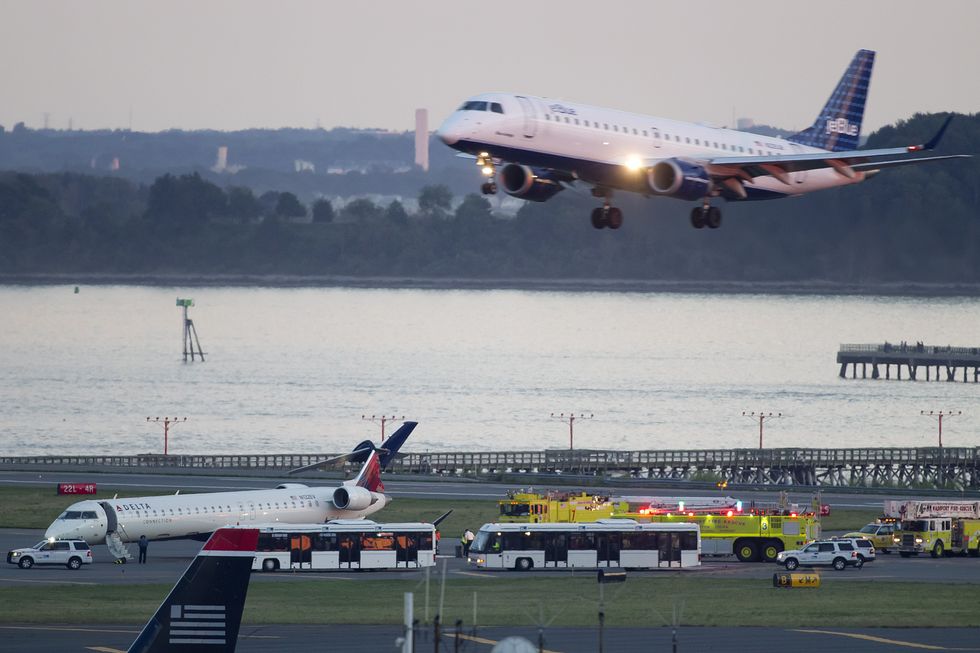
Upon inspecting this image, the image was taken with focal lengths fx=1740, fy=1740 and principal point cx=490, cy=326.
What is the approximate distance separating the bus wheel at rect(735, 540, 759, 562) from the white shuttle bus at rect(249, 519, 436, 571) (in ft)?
53.6

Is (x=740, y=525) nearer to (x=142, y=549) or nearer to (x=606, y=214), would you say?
(x=606, y=214)

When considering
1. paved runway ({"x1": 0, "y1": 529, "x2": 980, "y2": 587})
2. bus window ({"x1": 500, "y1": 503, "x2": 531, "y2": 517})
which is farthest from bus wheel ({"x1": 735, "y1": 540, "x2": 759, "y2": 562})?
bus window ({"x1": 500, "y1": 503, "x2": 531, "y2": 517})

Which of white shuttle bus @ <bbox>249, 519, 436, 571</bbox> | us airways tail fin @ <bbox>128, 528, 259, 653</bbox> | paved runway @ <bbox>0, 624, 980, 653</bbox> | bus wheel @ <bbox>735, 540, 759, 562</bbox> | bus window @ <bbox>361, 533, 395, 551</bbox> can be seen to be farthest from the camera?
bus wheel @ <bbox>735, 540, 759, 562</bbox>

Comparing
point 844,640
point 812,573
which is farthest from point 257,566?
point 844,640

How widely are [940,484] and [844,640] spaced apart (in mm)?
99477

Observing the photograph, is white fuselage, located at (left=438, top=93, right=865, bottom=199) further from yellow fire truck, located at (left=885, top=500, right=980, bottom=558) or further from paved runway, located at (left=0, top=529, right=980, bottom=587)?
yellow fire truck, located at (left=885, top=500, right=980, bottom=558)

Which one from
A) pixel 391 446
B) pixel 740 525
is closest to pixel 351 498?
pixel 391 446

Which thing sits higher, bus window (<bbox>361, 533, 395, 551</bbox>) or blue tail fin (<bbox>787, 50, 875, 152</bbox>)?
blue tail fin (<bbox>787, 50, 875, 152</bbox>)

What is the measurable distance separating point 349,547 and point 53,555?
1398cm

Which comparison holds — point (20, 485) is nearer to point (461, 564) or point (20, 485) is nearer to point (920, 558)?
point (461, 564)

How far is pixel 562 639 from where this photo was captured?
6119 cm

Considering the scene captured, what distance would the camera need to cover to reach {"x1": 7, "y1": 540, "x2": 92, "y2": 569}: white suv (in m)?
82.3

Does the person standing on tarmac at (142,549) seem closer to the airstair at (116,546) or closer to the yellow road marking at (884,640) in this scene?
the airstair at (116,546)

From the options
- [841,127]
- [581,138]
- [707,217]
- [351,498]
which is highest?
[841,127]
